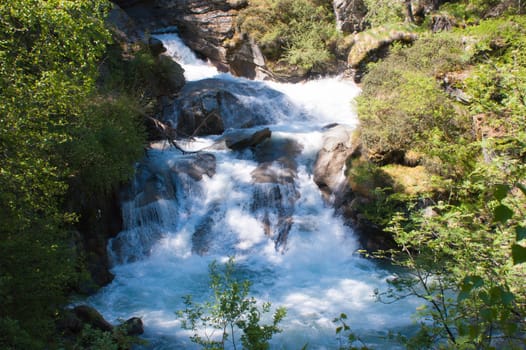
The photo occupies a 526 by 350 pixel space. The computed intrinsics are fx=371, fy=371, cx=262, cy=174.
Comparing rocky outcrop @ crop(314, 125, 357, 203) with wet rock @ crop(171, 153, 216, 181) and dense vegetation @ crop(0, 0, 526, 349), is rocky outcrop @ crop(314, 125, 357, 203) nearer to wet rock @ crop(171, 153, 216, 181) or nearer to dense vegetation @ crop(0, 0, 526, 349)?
dense vegetation @ crop(0, 0, 526, 349)

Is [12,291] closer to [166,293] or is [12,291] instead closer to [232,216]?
[166,293]

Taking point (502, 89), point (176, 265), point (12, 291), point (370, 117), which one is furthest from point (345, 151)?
point (12, 291)

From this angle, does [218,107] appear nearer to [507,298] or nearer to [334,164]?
[334,164]

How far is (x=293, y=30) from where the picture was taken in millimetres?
22266

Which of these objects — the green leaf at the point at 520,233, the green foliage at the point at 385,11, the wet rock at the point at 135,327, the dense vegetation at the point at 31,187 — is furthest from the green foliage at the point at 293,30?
the green leaf at the point at 520,233

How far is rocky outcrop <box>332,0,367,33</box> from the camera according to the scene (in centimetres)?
2066

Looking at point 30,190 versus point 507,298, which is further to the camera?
point 30,190

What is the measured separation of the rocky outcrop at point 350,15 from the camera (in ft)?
67.8

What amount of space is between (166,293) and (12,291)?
4539 millimetres

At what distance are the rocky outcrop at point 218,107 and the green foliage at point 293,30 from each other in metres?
4.23

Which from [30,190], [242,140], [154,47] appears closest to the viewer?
[30,190]

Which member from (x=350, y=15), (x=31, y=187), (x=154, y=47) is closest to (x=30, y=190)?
(x=31, y=187)

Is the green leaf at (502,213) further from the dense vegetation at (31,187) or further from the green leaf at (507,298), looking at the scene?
the dense vegetation at (31,187)

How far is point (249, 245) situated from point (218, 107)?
786 cm
